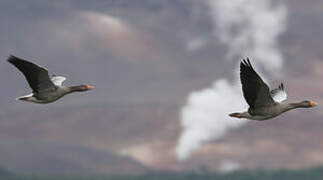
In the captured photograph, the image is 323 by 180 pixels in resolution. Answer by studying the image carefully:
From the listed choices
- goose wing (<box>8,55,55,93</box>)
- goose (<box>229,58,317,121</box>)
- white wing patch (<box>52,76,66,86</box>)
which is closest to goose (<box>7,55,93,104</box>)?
goose wing (<box>8,55,55,93</box>)

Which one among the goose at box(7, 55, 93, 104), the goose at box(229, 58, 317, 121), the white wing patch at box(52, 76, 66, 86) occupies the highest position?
the white wing patch at box(52, 76, 66, 86)

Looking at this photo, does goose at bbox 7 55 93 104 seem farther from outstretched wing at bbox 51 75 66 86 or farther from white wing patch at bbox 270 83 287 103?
white wing patch at bbox 270 83 287 103

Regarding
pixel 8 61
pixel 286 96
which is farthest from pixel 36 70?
pixel 286 96

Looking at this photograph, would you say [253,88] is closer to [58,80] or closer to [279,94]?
[279,94]

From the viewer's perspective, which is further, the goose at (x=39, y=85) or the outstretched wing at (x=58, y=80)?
the outstretched wing at (x=58, y=80)

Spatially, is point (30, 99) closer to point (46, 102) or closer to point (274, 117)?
point (46, 102)

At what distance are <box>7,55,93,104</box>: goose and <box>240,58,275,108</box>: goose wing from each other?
29.7 feet

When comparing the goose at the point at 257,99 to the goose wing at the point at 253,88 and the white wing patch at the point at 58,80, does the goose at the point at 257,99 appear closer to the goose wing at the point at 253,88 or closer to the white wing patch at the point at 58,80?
the goose wing at the point at 253,88

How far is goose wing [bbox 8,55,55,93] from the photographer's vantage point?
36969 millimetres

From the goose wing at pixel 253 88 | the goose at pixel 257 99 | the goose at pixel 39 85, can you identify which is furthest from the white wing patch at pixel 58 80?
the goose wing at pixel 253 88

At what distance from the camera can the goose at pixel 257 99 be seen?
112 feet

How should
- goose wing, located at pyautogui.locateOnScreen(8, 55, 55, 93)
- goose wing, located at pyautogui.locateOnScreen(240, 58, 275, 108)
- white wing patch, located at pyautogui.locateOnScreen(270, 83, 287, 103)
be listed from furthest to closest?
white wing patch, located at pyautogui.locateOnScreen(270, 83, 287, 103) → goose wing, located at pyautogui.locateOnScreen(8, 55, 55, 93) → goose wing, located at pyautogui.locateOnScreen(240, 58, 275, 108)

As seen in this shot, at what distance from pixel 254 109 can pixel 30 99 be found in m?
11.1

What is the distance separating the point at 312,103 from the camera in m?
38.1
